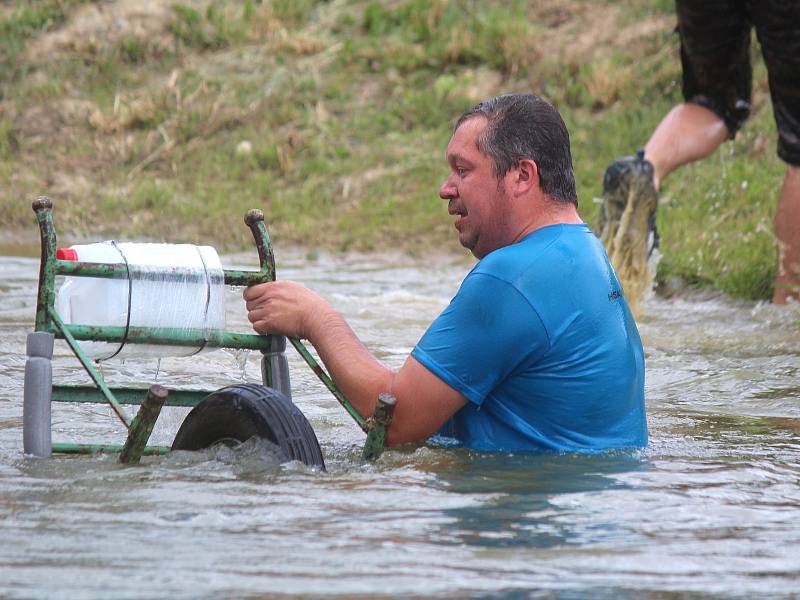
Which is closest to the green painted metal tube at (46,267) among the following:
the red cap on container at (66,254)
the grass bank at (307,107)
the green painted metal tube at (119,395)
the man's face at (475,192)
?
the red cap on container at (66,254)

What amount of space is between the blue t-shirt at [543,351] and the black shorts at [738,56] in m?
3.30

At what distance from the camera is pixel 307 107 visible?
12188mm

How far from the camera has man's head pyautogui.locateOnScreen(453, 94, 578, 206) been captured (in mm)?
4262

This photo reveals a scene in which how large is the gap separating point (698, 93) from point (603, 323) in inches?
163

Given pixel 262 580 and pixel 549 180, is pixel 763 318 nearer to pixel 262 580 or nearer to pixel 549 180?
pixel 549 180

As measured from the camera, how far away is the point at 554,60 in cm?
1194

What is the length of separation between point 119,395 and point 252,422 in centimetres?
55

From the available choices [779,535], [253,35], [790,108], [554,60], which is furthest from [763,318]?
[253,35]

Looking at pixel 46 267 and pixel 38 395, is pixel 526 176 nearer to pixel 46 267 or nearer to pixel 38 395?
pixel 46 267

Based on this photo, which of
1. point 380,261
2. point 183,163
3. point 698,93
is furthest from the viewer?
point 183,163

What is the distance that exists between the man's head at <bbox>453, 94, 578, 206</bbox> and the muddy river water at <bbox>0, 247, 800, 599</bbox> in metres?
0.80

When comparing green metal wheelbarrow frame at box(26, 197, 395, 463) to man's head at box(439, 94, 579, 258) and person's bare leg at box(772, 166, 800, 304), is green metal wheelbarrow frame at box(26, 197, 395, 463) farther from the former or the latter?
person's bare leg at box(772, 166, 800, 304)

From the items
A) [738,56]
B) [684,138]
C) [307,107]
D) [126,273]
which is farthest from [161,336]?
[307,107]

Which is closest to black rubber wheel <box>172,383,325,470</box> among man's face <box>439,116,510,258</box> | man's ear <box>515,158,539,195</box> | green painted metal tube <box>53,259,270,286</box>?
green painted metal tube <box>53,259,270,286</box>
